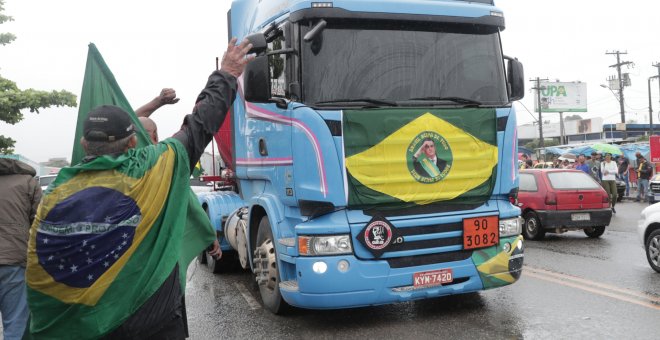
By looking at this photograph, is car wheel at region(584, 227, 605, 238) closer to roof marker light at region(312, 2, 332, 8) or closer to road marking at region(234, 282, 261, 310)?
road marking at region(234, 282, 261, 310)

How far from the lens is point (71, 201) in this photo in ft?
6.84

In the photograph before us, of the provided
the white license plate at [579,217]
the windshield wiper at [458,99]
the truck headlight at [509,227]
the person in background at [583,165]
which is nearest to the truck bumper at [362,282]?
the truck headlight at [509,227]

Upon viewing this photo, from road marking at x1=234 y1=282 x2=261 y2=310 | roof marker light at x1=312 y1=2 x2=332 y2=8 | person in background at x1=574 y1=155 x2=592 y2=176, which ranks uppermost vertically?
roof marker light at x1=312 y1=2 x2=332 y2=8

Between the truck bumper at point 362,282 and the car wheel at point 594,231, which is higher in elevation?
the truck bumper at point 362,282

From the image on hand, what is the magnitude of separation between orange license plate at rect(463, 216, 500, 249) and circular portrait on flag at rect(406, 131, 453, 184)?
0.54 meters

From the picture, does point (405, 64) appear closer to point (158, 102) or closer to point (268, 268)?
point (268, 268)

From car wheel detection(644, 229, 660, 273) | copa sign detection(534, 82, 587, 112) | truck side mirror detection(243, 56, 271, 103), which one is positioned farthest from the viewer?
copa sign detection(534, 82, 587, 112)

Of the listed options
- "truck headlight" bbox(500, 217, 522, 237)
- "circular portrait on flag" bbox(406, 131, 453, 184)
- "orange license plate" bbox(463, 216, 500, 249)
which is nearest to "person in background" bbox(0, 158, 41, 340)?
"circular portrait on flag" bbox(406, 131, 453, 184)

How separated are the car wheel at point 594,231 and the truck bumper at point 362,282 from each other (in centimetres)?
730

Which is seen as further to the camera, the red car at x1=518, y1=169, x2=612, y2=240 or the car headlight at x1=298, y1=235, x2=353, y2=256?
the red car at x1=518, y1=169, x2=612, y2=240

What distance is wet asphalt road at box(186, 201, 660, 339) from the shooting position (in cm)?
501

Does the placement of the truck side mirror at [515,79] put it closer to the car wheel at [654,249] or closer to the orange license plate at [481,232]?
the orange license plate at [481,232]

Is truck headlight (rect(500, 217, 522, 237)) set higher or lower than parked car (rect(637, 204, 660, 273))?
higher

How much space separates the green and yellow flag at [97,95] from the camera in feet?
8.41
